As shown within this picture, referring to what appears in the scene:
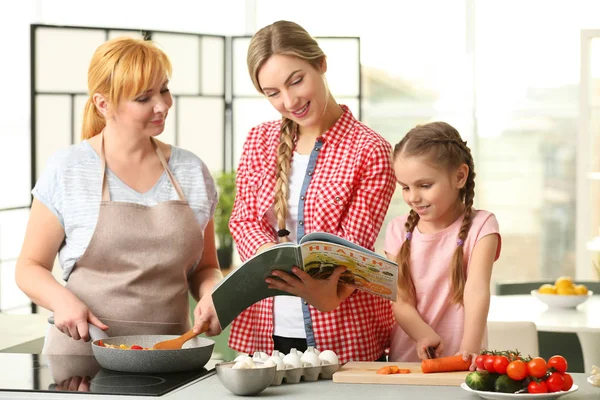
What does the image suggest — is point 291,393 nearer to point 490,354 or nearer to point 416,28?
point 490,354

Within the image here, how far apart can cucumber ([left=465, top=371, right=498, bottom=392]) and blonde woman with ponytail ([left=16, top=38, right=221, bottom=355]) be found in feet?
2.41

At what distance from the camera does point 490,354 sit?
1.92 m

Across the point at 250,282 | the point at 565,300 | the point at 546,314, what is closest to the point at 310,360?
the point at 250,282

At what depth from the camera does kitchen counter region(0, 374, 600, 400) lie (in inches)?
74.3

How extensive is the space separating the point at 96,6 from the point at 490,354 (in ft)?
21.9

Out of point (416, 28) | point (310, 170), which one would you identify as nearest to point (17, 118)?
point (416, 28)

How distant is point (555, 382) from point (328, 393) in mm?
460

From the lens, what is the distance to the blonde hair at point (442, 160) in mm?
2393

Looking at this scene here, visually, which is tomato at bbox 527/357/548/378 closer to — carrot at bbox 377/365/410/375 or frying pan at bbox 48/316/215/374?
carrot at bbox 377/365/410/375

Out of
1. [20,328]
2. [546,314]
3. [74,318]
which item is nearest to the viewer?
[74,318]

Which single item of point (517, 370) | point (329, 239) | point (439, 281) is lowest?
point (517, 370)

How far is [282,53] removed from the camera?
2.35 metres

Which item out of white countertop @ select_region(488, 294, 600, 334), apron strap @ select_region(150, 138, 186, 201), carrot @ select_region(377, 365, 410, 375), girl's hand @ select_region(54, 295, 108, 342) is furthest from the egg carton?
white countertop @ select_region(488, 294, 600, 334)

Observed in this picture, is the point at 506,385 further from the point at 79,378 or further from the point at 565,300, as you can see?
the point at 565,300
